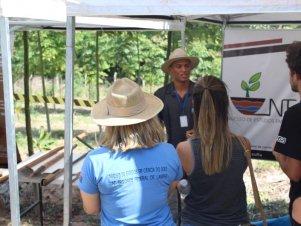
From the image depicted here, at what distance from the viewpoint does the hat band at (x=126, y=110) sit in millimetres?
2012

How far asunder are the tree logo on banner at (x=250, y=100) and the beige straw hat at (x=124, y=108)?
2946 millimetres

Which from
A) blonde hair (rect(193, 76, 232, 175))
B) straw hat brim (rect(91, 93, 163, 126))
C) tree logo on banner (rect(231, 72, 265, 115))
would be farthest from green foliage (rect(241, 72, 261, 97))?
straw hat brim (rect(91, 93, 163, 126))

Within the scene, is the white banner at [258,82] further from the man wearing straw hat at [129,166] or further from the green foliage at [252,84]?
the man wearing straw hat at [129,166]

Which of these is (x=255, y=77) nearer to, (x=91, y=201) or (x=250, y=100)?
(x=250, y=100)

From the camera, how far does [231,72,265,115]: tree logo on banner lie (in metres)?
4.88

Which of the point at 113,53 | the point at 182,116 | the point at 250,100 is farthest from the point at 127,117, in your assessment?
the point at 113,53

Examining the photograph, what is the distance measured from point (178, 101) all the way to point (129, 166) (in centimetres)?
208

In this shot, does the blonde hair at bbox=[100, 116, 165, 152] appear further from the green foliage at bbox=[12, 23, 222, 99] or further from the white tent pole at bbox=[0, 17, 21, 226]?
the green foliage at bbox=[12, 23, 222, 99]

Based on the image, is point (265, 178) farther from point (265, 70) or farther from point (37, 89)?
point (37, 89)

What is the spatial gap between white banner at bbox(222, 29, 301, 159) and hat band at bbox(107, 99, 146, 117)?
3.04 m

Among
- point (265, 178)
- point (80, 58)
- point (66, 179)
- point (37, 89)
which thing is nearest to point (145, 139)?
point (66, 179)

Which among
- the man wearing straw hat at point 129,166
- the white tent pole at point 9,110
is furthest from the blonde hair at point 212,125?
the white tent pole at point 9,110

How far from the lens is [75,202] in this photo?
17.7ft

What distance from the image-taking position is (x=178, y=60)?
4078 millimetres
